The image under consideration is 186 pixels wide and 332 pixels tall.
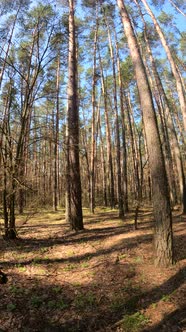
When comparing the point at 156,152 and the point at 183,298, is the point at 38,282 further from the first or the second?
the point at 156,152

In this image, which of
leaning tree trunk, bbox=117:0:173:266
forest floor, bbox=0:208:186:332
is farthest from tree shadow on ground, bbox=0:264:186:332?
leaning tree trunk, bbox=117:0:173:266

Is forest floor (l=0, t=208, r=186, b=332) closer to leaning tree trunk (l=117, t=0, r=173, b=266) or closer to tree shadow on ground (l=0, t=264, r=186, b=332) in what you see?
tree shadow on ground (l=0, t=264, r=186, b=332)

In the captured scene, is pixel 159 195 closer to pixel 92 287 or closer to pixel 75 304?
pixel 92 287

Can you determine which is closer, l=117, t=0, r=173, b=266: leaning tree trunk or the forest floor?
the forest floor

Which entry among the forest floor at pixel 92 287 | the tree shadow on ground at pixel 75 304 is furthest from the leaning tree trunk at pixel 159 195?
the tree shadow on ground at pixel 75 304

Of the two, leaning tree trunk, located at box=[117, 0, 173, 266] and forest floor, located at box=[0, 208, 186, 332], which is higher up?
leaning tree trunk, located at box=[117, 0, 173, 266]

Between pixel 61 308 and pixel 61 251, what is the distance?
2.41m

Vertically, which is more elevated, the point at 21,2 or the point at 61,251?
the point at 21,2

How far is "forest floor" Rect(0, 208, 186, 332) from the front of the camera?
3.84 metres

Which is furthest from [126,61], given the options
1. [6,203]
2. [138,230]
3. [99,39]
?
[6,203]

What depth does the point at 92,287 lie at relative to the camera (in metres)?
4.82

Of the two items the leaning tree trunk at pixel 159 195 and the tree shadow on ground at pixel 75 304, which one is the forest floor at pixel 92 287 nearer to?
the tree shadow on ground at pixel 75 304

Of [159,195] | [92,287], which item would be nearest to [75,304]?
[92,287]

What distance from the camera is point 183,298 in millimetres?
4141
